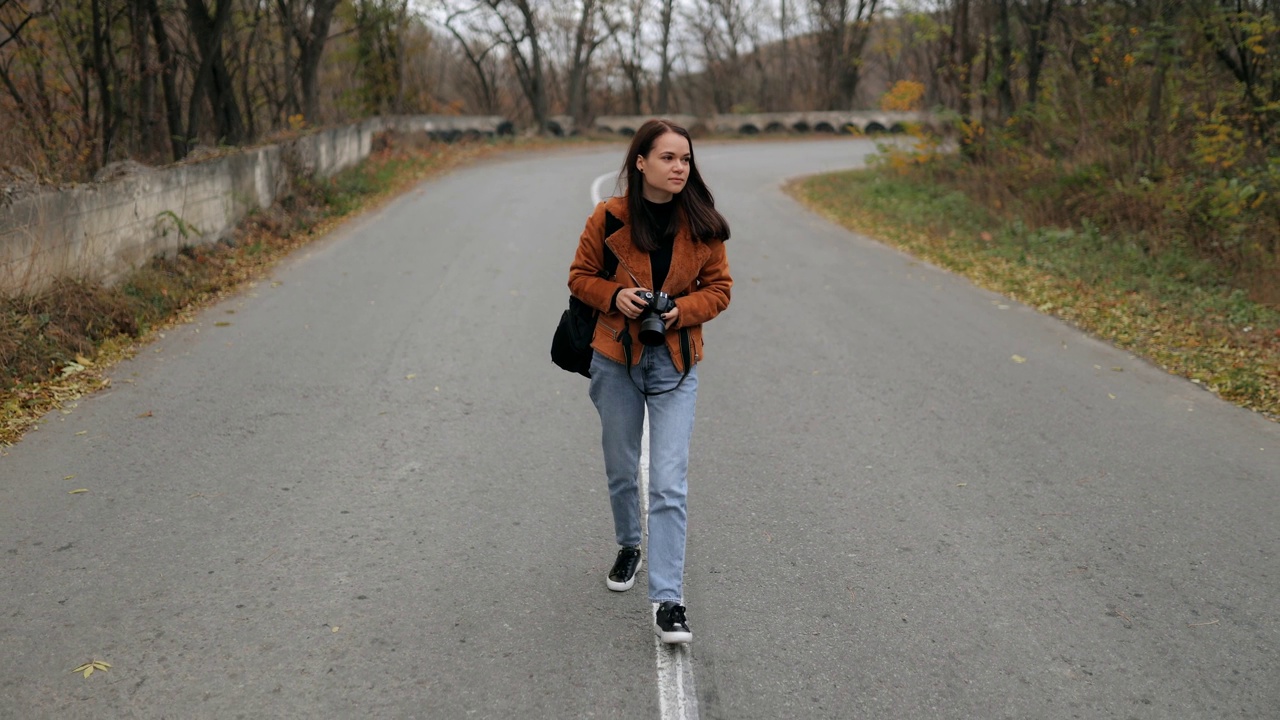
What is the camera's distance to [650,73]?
5288 cm

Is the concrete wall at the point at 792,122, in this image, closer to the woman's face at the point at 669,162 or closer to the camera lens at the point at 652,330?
the woman's face at the point at 669,162

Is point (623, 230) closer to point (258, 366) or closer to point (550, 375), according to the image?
point (550, 375)

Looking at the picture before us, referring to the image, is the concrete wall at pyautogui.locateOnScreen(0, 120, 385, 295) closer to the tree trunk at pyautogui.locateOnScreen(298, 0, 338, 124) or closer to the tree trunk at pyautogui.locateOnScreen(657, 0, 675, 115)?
the tree trunk at pyautogui.locateOnScreen(298, 0, 338, 124)

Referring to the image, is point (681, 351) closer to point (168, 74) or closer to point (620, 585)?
point (620, 585)

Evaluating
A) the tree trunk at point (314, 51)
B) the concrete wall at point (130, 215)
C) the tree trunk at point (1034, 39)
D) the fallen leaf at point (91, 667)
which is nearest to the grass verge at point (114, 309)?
the concrete wall at point (130, 215)

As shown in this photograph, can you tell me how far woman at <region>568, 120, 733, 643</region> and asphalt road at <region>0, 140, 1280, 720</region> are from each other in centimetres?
49

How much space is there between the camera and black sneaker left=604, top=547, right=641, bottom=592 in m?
4.47

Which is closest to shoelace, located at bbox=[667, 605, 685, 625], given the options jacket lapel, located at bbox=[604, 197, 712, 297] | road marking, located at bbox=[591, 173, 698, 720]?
road marking, located at bbox=[591, 173, 698, 720]

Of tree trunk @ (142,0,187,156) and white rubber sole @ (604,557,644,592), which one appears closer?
white rubber sole @ (604,557,644,592)

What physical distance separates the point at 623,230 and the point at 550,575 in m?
1.60

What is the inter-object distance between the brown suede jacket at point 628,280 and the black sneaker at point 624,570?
932 millimetres

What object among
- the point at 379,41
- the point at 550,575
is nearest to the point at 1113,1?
the point at 550,575

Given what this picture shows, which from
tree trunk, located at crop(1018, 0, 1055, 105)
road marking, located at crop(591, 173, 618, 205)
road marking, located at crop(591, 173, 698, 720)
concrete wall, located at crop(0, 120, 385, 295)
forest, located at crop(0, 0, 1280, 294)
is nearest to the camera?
road marking, located at crop(591, 173, 698, 720)

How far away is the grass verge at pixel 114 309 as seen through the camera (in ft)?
23.9
